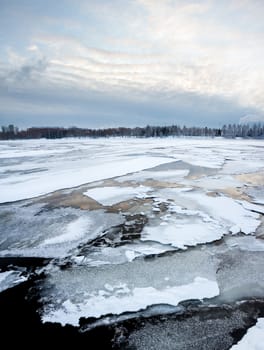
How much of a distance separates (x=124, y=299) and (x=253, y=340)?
129 centimetres

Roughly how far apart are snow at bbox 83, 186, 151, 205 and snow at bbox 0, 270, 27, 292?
332cm

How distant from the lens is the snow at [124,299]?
251 centimetres

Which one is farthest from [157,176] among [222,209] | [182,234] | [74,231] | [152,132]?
[152,132]

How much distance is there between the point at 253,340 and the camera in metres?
2.16

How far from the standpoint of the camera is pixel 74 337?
2.24 m

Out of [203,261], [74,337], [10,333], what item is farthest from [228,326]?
[10,333]

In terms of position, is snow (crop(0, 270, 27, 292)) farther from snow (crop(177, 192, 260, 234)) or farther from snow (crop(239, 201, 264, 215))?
snow (crop(239, 201, 264, 215))

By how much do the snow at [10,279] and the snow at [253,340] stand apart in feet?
8.17

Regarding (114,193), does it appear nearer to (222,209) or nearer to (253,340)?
(222,209)

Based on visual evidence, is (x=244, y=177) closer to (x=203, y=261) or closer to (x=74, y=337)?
(x=203, y=261)

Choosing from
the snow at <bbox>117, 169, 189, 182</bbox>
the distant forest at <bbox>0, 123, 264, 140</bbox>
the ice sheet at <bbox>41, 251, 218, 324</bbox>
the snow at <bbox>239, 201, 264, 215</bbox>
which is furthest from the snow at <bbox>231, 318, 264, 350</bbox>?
the distant forest at <bbox>0, 123, 264, 140</bbox>

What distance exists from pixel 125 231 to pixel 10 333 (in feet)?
8.33

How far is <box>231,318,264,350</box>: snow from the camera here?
2.10m

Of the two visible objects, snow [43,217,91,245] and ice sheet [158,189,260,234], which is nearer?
snow [43,217,91,245]
